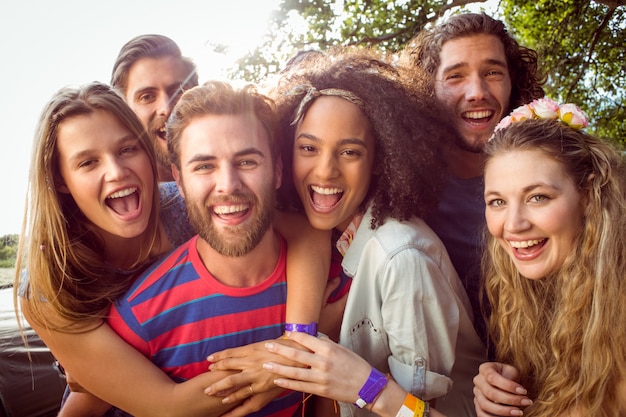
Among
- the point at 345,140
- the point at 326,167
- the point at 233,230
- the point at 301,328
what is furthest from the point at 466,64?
the point at 301,328

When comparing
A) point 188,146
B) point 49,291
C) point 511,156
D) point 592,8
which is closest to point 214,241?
point 188,146

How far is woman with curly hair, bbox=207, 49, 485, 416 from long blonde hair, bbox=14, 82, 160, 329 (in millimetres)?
727

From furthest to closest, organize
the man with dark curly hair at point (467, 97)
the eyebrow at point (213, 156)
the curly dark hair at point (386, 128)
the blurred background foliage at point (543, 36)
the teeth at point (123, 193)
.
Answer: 1. the blurred background foliage at point (543, 36)
2. the man with dark curly hair at point (467, 97)
3. the curly dark hair at point (386, 128)
4. the teeth at point (123, 193)
5. the eyebrow at point (213, 156)

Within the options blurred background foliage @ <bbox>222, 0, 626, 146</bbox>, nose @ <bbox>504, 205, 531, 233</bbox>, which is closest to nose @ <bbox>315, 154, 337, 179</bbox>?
nose @ <bbox>504, 205, 531, 233</bbox>

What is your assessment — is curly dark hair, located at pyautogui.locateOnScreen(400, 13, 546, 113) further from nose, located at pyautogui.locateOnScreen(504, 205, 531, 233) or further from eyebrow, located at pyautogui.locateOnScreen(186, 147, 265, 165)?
eyebrow, located at pyautogui.locateOnScreen(186, 147, 265, 165)

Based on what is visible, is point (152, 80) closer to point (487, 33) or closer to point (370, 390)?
point (487, 33)

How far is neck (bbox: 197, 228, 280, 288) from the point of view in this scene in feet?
8.86

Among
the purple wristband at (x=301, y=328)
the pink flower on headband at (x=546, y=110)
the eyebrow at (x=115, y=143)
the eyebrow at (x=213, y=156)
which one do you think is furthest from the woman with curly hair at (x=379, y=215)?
the eyebrow at (x=115, y=143)

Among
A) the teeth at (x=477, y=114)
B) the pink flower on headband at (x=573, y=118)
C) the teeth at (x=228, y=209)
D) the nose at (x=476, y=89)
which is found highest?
the nose at (x=476, y=89)

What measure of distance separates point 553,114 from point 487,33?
137 cm

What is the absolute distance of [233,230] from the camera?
2664 mm

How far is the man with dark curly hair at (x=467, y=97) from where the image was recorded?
3627 millimetres

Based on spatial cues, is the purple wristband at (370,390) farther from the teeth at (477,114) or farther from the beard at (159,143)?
the beard at (159,143)

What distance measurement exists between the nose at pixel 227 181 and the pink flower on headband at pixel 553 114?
1.45 m
